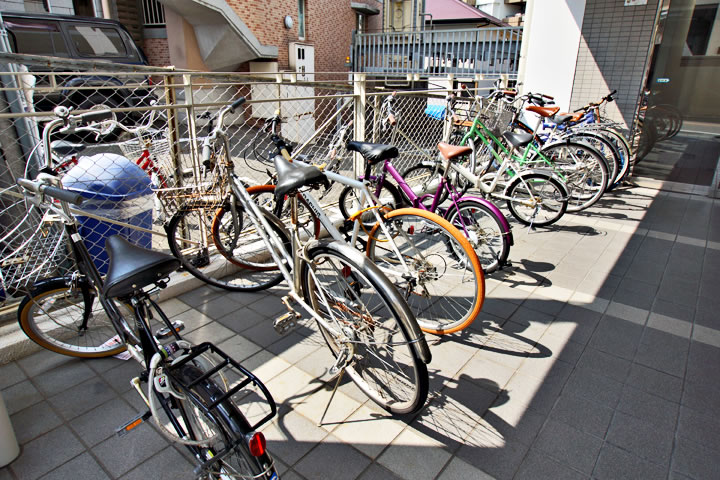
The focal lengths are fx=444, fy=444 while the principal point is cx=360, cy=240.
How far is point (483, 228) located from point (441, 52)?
1116 cm

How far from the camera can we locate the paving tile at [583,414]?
6.58 ft

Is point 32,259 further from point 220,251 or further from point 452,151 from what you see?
point 452,151

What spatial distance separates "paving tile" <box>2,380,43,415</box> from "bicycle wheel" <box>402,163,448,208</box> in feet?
8.26

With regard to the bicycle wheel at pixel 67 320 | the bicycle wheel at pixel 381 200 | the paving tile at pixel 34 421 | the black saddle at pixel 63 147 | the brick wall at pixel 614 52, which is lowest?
the paving tile at pixel 34 421

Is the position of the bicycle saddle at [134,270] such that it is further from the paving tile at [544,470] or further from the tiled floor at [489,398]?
the paving tile at [544,470]

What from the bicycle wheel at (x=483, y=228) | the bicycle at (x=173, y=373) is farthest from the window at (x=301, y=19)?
the bicycle at (x=173, y=373)

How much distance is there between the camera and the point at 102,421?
2051 millimetres

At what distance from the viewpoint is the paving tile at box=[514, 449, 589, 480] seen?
177cm

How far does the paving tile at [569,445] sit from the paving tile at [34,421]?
2.18 meters

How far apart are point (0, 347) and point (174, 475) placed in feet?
4.50

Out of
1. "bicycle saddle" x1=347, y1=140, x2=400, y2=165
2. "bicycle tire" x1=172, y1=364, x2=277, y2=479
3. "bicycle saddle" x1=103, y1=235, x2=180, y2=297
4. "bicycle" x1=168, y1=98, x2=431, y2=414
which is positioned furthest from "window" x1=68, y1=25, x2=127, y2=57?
"bicycle tire" x1=172, y1=364, x2=277, y2=479

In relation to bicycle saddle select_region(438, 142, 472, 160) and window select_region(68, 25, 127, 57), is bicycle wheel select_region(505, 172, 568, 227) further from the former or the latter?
window select_region(68, 25, 127, 57)

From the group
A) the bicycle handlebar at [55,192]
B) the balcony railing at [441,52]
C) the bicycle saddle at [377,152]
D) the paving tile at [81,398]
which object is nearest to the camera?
the bicycle handlebar at [55,192]

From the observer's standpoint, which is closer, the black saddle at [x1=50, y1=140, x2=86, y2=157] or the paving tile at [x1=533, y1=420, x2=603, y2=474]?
the paving tile at [x1=533, y1=420, x2=603, y2=474]
